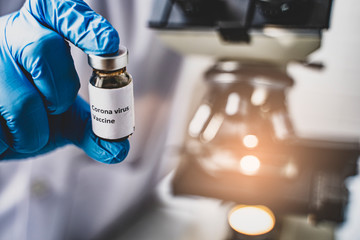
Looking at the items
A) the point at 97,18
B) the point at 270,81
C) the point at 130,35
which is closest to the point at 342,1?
the point at 270,81

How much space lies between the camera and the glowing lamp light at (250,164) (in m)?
0.82

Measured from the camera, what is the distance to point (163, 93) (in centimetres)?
109

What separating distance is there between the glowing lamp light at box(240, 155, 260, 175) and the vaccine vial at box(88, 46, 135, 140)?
0.48 m

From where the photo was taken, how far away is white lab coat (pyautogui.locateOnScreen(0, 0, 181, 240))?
0.75m

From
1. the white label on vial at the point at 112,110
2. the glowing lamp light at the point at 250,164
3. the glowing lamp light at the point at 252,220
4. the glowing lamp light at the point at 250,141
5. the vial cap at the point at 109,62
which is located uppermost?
the vial cap at the point at 109,62

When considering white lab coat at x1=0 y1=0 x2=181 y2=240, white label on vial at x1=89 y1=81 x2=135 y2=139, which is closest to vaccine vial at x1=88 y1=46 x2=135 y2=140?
white label on vial at x1=89 y1=81 x2=135 y2=139

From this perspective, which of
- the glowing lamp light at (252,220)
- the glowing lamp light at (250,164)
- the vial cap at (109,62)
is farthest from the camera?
the glowing lamp light at (250,164)

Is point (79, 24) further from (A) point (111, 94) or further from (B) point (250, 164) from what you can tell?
(B) point (250, 164)

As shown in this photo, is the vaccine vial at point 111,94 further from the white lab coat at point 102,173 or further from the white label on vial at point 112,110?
the white lab coat at point 102,173

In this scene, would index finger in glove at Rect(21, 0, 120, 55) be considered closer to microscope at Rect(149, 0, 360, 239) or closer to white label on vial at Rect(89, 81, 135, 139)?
white label on vial at Rect(89, 81, 135, 139)

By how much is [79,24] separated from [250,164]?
573mm

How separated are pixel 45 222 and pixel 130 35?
53 centimetres

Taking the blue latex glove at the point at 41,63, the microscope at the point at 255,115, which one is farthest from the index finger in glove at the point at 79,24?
the microscope at the point at 255,115

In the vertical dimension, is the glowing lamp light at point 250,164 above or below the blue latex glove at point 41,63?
below
